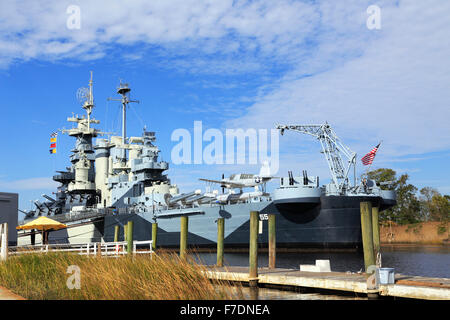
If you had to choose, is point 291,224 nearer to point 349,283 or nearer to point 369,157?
point 369,157

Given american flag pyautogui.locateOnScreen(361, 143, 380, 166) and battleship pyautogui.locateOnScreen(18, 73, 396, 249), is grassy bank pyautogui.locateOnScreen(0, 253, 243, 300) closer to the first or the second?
battleship pyautogui.locateOnScreen(18, 73, 396, 249)

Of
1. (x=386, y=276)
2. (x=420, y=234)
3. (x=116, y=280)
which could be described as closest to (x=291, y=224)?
(x=386, y=276)

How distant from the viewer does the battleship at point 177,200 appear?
3325cm

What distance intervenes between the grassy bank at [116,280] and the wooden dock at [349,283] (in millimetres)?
1117

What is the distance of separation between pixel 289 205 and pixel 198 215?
28.9 feet

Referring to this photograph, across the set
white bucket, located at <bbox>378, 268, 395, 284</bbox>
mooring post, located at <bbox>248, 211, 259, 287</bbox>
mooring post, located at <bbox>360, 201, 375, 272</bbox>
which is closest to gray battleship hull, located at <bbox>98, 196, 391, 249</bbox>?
mooring post, located at <bbox>248, 211, 259, 287</bbox>

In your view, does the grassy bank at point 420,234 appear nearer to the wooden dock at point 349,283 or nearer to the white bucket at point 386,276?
the wooden dock at point 349,283

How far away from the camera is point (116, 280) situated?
376 inches

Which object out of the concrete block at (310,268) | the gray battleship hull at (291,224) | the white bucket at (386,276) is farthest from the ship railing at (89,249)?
the gray battleship hull at (291,224)

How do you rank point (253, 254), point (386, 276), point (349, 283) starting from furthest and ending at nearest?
point (253, 254)
point (349, 283)
point (386, 276)

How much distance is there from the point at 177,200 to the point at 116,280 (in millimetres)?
30784

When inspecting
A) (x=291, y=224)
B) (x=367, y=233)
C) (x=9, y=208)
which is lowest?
(x=291, y=224)

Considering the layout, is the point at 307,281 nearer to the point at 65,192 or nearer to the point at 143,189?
the point at 143,189

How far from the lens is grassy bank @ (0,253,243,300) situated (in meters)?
9.10
